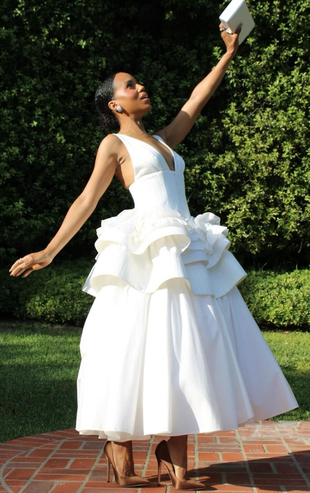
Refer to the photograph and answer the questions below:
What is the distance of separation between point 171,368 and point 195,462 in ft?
3.09

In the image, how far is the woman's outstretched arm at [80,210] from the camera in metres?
3.02

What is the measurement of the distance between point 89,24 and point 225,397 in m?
7.84

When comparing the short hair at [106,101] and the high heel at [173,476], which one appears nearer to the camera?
the high heel at [173,476]

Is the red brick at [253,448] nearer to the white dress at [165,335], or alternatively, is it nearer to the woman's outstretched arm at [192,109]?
the white dress at [165,335]

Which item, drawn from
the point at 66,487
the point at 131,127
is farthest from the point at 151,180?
the point at 66,487

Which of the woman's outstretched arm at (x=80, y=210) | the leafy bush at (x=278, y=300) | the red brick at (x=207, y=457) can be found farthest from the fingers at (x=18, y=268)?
the leafy bush at (x=278, y=300)

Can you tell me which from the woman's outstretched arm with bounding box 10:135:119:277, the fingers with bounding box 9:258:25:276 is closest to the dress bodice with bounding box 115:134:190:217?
the woman's outstretched arm with bounding box 10:135:119:277

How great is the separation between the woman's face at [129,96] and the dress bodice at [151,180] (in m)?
Answer: 0.20

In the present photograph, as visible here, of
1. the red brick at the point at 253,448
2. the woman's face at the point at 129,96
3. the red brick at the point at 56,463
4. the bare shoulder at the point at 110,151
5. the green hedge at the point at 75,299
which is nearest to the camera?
the bare shoulder at the point at 110,151

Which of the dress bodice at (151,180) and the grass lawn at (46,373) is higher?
the dress bodice at (151,180)

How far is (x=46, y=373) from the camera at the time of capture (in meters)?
5.99

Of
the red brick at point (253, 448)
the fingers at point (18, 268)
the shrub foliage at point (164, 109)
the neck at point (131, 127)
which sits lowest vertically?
the red brick at point (253, 448)

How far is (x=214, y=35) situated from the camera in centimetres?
1010

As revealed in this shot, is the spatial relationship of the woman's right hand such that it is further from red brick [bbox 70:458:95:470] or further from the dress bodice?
red brick [bbox 70:458:95:470]
